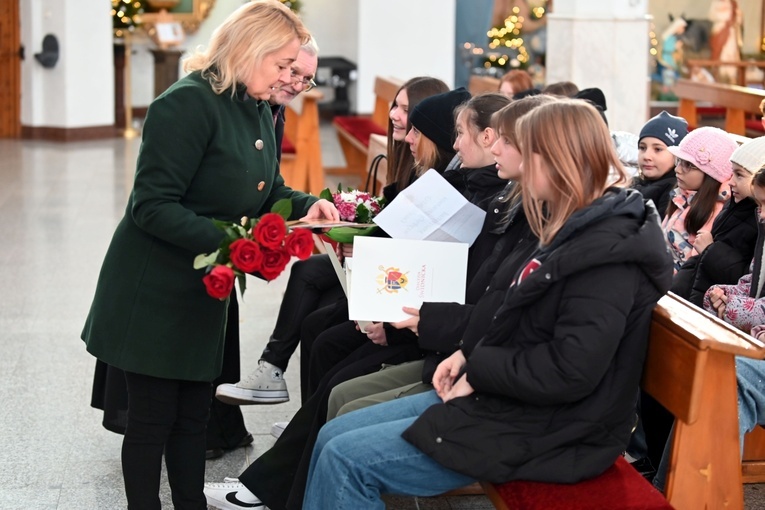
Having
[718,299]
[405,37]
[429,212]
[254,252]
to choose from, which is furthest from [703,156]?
[405,37]

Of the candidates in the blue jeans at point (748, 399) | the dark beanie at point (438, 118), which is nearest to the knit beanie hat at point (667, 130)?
the dark beanie at point (438, 118)

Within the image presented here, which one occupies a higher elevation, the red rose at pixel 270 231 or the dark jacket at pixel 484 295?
the red rose at pixel 270 231

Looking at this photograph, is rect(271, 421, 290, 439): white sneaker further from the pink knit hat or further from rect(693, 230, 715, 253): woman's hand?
the pink knit hat

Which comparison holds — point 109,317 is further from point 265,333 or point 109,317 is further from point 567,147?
point 265,333

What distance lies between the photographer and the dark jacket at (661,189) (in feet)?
13.9

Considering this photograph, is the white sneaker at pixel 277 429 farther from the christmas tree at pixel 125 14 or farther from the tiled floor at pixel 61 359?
the christmas tree at pixel 125 14

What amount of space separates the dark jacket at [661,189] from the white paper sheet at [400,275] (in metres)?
1.47

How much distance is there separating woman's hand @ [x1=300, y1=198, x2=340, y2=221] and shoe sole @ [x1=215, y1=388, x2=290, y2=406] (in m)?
0.85

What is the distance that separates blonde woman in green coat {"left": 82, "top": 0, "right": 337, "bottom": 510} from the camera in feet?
9.29

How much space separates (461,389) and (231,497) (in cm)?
107

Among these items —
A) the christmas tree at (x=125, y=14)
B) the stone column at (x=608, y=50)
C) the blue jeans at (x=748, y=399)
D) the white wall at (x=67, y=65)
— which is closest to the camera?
the blue jeans at (x=748, y=399)

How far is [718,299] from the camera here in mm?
3486

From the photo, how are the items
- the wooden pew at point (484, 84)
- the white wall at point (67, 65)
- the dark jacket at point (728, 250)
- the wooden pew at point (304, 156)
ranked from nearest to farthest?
the dark jacket at point (728, 250), the wooden pew at point (484, 84), the wooden pew at point (304, 156), the white wall at point (67, 65)

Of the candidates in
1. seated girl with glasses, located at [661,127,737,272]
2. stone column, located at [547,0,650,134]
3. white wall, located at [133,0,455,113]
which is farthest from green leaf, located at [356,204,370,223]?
white wall, located at [133,0,455,113]
